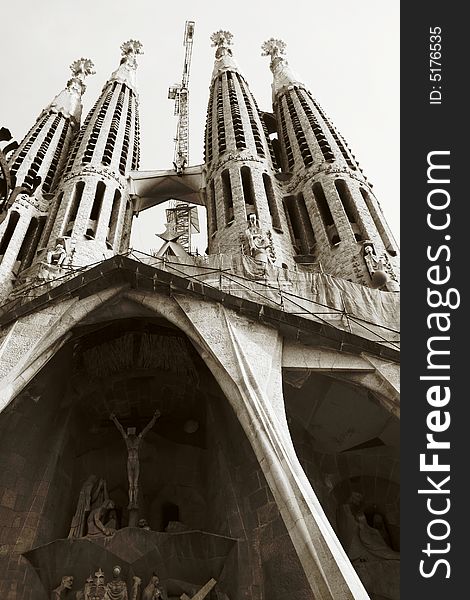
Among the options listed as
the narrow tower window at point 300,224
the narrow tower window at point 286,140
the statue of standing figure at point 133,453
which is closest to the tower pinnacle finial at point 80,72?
the narrow tower window at point 286,140

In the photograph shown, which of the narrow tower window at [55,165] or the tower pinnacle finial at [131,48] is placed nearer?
the narrow tower window at [55,165]

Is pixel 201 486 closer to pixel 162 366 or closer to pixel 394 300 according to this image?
pixel 162 366

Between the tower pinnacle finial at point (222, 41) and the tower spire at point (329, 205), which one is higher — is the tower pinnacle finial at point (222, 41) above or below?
above

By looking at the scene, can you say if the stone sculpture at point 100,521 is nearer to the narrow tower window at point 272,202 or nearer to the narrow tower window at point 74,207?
the narrow tower window at point 74,207

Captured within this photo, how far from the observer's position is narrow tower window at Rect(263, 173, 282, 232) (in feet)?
68.2

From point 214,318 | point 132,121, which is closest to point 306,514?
point 214,318

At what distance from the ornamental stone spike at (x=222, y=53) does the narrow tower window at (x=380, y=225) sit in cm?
1609

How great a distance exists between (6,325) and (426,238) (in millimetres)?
7302

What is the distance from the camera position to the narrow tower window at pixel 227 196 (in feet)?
70.9

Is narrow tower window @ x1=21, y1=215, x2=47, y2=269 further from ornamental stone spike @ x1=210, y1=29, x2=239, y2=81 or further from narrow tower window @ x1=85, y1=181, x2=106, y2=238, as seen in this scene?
ornamental stone spike @ x1=210, y1=29, x2=239, y2=81

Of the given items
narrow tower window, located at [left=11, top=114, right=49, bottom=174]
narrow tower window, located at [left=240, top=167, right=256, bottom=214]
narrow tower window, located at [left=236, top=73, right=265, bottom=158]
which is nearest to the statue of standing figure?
narrow tower window, located at [left=240, top=167, right=256, bottom=214]

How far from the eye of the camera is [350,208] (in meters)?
20.3

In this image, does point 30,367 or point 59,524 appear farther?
point 59,524

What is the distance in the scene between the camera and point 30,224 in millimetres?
21562
